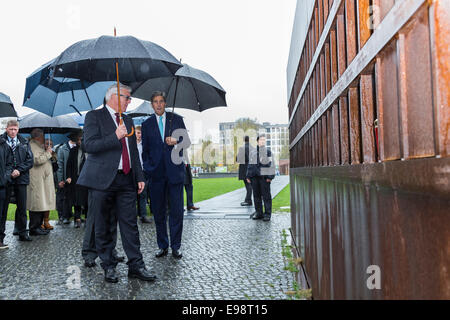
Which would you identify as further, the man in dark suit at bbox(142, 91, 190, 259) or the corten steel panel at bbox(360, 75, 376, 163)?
the man in dark suit at bbox(142, 91, 190, 259)

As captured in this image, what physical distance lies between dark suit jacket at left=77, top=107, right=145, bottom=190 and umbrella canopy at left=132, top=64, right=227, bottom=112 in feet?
7.83

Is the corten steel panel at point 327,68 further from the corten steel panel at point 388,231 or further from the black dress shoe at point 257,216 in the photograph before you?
the black dress shoe at point 257,216

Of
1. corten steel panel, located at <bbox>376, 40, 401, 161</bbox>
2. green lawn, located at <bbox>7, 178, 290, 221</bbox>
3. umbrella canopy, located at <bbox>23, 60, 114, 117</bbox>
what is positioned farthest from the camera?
green lawn, located at <bbox>7, 178, 290, 221</bbox>

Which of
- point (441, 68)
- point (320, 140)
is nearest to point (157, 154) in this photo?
point (320, 140)

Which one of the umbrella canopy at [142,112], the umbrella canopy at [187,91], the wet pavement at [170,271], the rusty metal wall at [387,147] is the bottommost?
the wet pavement at [170,271]

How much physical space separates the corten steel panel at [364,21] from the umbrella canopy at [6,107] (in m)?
8.27

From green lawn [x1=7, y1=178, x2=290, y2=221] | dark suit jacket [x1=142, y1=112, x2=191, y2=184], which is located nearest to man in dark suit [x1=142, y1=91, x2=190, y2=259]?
dark suit jacket [x1=142, y1=112, x2=191, y2=184]

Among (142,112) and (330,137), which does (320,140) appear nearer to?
(330,137)

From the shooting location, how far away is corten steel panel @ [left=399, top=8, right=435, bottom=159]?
1186mm

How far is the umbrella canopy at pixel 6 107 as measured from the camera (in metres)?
8.70

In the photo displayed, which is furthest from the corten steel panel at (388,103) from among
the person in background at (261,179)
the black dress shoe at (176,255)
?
the person in background at (261,179)

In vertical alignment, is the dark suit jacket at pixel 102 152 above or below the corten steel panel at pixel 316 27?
below

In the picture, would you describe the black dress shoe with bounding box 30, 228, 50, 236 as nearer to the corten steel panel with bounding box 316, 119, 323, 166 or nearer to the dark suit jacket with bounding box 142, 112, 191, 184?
the dark suit jacket with bounding box 142, 112, 191, 184
